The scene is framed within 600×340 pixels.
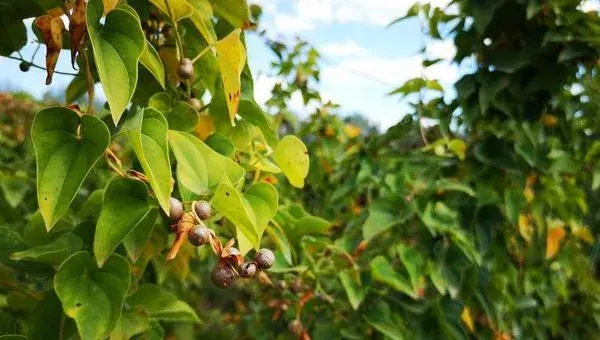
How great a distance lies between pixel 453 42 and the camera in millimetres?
1507

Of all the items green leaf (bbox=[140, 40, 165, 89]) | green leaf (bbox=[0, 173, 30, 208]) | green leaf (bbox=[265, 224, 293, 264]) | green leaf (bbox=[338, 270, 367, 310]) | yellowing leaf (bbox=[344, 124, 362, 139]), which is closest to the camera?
→ green leaf (bbox=[140, 40, 165, 89])

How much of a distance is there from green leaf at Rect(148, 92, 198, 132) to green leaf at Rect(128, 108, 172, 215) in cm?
13

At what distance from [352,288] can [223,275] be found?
2.15ft

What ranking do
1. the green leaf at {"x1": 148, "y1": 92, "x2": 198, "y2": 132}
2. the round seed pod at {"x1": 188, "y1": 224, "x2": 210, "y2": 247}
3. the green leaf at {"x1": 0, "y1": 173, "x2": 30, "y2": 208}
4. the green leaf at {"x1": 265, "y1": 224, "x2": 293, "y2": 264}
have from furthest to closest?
the green leaf at {"x1": 0, "y1": 173, "x2": 30, "y2": 208}
the green leaf at {"x1": 265, "y1": 224, "x2": 293, "y2": 264}
the green leaf at {"x1": 148, "y1": 92, "x2": 198, "y2": 132}
the round seed pod at {"x1": 188, "y1": 224, "x2": 210, "y2": 247}

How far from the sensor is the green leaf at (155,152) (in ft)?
1.62

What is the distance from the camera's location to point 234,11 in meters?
0.74

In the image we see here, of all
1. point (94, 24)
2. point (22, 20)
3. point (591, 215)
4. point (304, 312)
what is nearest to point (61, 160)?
point (94, 24)

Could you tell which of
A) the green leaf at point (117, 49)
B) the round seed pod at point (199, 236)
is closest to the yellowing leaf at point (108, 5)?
the green leaf at point (117, 49)

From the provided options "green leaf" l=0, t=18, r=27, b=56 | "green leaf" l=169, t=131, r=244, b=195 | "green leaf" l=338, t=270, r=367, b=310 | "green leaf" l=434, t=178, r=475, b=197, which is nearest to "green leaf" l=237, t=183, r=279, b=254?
"green leaf" l=169, t=131, r=244, b=195

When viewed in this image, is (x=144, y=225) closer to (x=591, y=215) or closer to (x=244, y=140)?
(x=244, y=140)

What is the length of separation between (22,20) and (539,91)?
1.20 meters

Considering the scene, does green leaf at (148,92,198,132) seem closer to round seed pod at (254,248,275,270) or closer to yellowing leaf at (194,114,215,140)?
yellowing leaf at (194,114,215,140)

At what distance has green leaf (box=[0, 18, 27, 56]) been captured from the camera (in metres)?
0.70

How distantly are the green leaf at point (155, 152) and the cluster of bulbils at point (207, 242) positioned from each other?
0.9 inches
